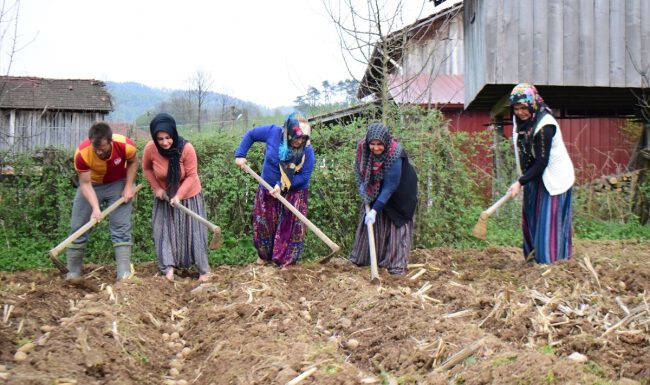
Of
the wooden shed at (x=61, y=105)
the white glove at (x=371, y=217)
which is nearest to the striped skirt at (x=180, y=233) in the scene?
the white glove at (x=371, y=217)

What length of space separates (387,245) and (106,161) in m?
2.75

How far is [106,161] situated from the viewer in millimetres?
6098

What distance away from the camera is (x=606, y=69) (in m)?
9.80

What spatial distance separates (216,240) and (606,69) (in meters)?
6.55

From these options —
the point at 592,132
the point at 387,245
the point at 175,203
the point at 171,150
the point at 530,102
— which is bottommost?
the point at 387,245

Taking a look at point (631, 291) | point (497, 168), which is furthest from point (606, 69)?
point (631, 291)

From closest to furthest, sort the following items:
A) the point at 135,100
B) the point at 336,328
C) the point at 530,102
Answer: the point at 336,328 < the point at 530,102 < the point at 135,100

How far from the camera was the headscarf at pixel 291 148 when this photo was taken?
631 centimetres

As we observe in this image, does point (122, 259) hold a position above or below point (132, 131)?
below

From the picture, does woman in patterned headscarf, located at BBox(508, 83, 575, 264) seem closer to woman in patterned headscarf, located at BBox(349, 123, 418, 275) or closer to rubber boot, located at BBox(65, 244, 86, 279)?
woman in patterned headscarf, located at BBox(349, 123, 418, 275)

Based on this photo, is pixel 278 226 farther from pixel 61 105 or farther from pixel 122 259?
pixel 61 105

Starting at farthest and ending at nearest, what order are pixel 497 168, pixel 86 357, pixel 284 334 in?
1. pixel 497 168
2. pixel 284 334
3. pixel 86 357

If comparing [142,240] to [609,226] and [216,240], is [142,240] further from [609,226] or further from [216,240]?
[609,226]

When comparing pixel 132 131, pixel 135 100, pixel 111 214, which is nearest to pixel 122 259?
pixel 111 214
